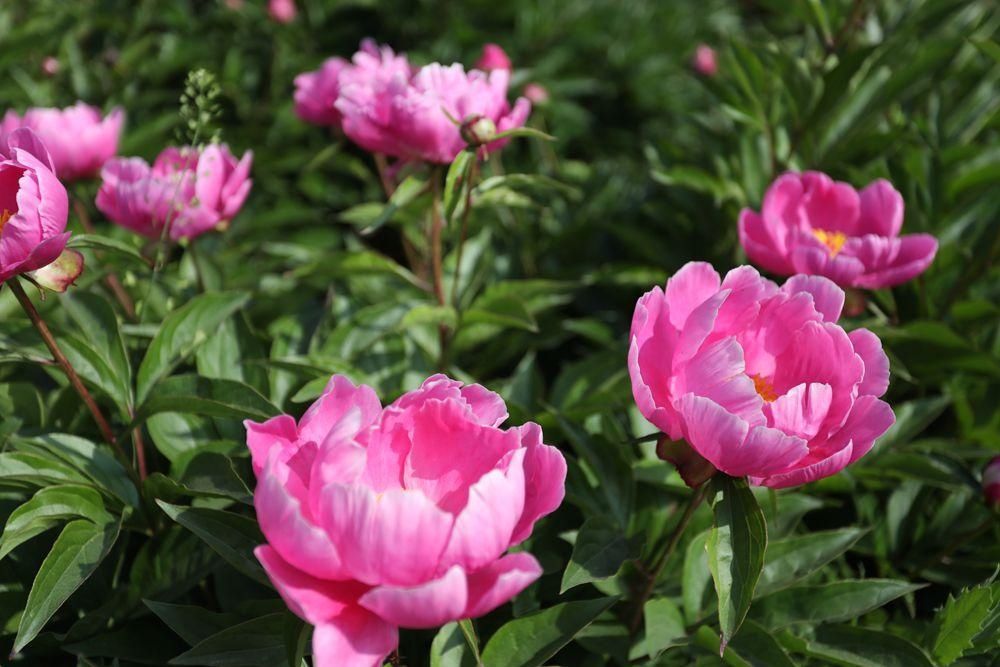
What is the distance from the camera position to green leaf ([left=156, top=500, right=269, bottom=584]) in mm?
939

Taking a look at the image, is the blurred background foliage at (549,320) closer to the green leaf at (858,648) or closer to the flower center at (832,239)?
the green leaf at (858,648)

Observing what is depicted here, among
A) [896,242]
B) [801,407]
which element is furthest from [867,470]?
[801,407]

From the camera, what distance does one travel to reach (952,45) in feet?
6.04

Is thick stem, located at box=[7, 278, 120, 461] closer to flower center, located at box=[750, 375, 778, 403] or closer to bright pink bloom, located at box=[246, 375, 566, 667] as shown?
bright pink bloom, located at box=[246, 375, 566, 667]

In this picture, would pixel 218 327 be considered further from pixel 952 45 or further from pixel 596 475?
pixel 952 45

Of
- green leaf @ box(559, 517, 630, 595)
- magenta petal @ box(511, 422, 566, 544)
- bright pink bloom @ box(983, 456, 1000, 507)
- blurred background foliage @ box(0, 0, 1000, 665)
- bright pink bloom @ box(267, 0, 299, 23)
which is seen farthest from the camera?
bright pink bloom @ box(267, 0, 299, 23)

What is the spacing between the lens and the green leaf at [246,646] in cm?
94

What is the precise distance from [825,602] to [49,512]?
0.97 meters

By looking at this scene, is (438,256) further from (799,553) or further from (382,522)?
(382,522)

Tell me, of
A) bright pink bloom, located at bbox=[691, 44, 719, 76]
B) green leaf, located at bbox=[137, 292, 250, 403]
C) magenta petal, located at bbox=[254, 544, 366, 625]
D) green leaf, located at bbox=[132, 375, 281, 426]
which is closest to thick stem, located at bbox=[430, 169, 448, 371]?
green leaf, located at bbox=[137, 292, 250, 403]

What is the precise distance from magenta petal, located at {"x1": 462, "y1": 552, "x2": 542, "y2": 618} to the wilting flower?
1.88 ft

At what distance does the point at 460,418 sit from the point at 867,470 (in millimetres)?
837

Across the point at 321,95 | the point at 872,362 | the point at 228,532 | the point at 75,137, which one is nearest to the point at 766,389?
the point at 872,362

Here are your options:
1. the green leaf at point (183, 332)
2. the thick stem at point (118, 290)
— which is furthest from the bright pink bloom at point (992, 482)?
the thick stem at point (118, 290)
